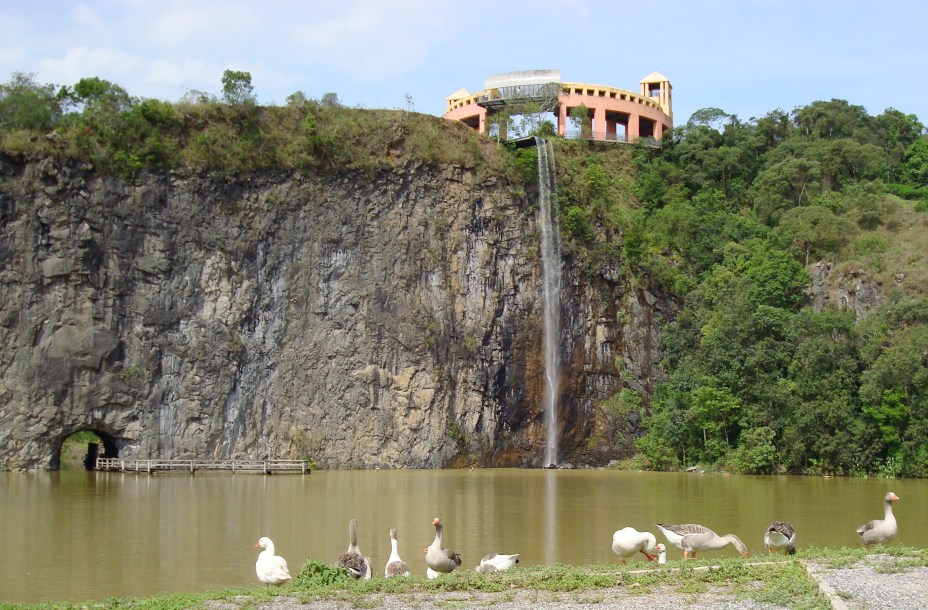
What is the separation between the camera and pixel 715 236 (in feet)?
169

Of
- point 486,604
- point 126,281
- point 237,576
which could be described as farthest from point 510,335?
point 486,604

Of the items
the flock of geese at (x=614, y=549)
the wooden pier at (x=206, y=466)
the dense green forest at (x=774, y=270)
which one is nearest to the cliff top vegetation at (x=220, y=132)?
the dense green forest at (x=774, y=270)

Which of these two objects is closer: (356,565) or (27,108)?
(356,565)

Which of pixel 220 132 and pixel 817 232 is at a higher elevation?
pixel 220 132

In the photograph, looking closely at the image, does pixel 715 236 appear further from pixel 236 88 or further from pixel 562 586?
pixel 562 586

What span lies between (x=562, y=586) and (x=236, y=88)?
1572 inches

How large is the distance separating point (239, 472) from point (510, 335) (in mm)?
14193

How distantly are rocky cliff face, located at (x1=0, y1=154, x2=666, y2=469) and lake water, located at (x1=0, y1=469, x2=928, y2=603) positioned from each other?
598 cm

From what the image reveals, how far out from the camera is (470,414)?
4603cm

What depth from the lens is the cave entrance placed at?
44875 mm

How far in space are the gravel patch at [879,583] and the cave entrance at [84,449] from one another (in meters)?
36.5

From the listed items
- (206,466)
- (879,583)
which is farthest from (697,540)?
(206,466)

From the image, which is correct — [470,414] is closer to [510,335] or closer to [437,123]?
[510,335]

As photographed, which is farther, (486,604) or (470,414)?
(470,414)
